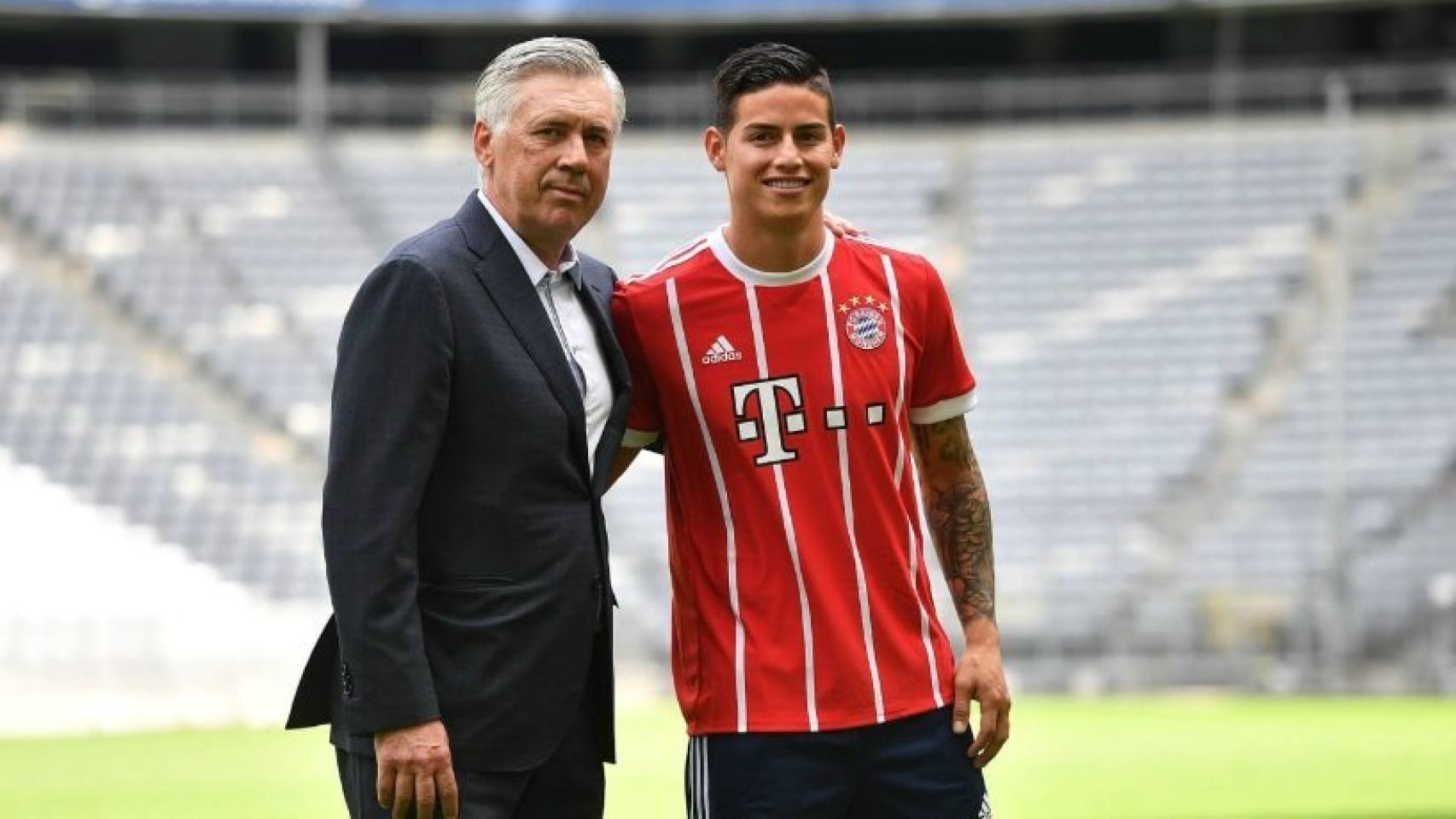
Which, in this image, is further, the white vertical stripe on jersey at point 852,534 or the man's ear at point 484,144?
the white vertical stripe on jersey at point 852,534

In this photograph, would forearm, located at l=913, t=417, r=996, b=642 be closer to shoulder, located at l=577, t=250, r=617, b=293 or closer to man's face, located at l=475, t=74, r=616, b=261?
shoulder, located at l=577, t=250, r=617, b=293

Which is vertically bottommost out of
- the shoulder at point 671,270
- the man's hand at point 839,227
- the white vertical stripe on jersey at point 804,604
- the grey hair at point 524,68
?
the white vertical stripe on jersey at point 804,604

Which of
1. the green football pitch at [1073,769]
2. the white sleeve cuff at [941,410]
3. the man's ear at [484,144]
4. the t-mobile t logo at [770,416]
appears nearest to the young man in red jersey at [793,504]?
the t-mobile t logo at [770,416]

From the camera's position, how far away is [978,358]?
2144 centimetres

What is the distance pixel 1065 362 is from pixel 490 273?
59.2 feet

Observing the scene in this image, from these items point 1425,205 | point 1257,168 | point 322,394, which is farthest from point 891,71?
point 322,394

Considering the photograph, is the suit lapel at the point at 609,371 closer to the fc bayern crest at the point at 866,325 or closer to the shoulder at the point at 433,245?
the shoulder at the point at 433,245

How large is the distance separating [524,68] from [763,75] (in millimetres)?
440

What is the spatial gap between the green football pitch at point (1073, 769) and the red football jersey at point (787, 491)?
518 cm

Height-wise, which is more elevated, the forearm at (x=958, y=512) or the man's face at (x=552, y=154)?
the man's face at (x=552, y=154)

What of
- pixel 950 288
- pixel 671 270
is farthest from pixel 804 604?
pixel 950 288

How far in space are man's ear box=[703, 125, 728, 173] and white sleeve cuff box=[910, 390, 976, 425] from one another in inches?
23.6

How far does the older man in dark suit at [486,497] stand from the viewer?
356 centimetres

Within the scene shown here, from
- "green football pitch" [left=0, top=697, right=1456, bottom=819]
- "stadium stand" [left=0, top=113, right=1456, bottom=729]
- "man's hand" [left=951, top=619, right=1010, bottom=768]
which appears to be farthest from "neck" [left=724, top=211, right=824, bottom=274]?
"stadium stand" [left=0, top=113, right=1456, bottom=729]
